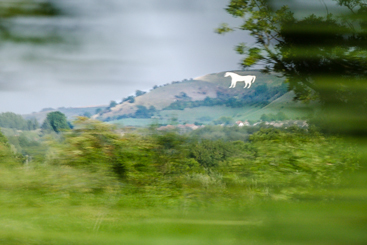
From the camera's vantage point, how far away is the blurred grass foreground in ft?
5.28

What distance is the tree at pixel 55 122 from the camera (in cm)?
209

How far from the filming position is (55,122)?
212 centimetres

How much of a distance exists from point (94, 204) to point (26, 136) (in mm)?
762

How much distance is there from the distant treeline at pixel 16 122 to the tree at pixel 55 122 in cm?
7

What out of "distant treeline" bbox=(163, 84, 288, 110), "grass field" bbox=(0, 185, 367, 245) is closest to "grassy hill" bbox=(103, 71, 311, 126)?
"distant treeline" bbox=(163, 84, 288, 110)

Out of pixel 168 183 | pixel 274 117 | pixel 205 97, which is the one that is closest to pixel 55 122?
pixel 168 183

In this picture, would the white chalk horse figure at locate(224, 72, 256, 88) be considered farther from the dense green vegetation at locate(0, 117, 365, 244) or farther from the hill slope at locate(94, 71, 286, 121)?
the dense green vegetation at locate(0, 117, 365, 244)

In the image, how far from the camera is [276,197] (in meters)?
1.69

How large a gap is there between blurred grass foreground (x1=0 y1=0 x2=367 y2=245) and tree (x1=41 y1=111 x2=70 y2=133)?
0.15 m

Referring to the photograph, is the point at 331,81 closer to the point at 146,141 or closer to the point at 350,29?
the point at 350,29

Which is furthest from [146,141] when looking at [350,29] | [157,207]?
[350,29]

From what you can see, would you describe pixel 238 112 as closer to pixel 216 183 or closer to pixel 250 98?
pixel 250 98

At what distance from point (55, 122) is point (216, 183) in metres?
1.24

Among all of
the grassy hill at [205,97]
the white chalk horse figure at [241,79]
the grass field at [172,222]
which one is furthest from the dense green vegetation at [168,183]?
the white chalk horse figure at [241,79]
